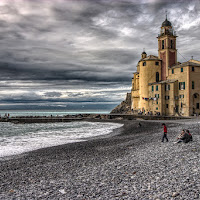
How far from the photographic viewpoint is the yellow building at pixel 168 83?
147 ft

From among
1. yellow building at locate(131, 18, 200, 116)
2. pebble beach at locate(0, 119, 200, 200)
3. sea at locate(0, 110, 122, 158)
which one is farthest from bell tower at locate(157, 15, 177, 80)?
pebble beach at locate(0, 119, 200, 200)

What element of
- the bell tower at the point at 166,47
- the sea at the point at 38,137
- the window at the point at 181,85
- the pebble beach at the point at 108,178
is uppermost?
the bell tower at the point at 166,47

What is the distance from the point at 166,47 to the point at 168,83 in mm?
10343

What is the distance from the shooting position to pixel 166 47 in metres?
52.0

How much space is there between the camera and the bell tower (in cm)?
5188

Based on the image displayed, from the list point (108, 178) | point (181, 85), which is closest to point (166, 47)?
point (181, 85)

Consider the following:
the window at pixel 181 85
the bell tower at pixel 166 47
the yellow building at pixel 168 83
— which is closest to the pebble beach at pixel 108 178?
the yellow building at pixel 168 83

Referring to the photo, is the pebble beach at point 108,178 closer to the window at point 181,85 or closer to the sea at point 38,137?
the sea at point 38,137

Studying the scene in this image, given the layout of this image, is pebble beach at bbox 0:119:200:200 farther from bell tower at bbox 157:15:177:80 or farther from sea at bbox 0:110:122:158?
bell tower at bbox 157:15:177:80

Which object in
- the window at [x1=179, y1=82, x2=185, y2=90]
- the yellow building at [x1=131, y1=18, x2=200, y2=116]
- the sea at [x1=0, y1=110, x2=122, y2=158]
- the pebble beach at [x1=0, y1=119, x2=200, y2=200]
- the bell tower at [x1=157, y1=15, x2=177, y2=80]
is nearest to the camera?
the pebble beach at [x1=0, y1=119, x2=200, y2=200]

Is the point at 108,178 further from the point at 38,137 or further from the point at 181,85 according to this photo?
the point at 181,85

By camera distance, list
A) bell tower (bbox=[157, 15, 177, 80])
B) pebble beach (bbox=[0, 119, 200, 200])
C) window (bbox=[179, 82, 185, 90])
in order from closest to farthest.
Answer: pebble beach (bbox=[0, 119, 200, 200]), window (bbox=[179, 82, 185, 90]), bell tower (bbox=[157, 15, 177, 80])

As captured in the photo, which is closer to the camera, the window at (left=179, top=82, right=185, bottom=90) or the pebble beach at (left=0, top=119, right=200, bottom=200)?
the pebble beach at (left=0, top=119, right=200, bottom=200)

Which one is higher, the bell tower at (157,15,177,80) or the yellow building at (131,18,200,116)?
the bell tower at (157,15,177,80)
